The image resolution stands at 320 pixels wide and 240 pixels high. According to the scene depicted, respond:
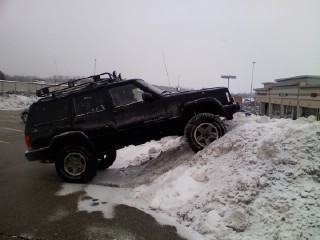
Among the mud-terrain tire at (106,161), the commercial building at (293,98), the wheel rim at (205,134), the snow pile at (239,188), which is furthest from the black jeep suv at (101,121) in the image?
the commercial building at (293,98)

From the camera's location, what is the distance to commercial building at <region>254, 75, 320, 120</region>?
132 feet

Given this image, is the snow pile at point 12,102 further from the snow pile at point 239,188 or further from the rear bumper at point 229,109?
the rear bumper at point 229,109

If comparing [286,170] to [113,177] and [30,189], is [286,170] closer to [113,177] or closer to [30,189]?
[113,177]

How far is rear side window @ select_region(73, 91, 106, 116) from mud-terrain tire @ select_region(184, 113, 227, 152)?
2.06 meters

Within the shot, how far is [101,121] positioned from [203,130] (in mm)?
2343

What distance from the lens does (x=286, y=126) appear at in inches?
269

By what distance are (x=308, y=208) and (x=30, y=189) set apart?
5618 millimetres

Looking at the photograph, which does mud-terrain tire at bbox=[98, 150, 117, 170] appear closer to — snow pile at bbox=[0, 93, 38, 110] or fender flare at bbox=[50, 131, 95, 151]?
fender flare at bbox=[50, 131, 95, 151]

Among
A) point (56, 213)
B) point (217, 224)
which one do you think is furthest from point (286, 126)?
point (56, 213)

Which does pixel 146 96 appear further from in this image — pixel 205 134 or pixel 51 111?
pixel 51 111

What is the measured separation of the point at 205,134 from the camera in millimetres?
7516

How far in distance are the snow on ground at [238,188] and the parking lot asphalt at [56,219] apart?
0.23m

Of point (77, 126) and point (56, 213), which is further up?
point (77, 126)

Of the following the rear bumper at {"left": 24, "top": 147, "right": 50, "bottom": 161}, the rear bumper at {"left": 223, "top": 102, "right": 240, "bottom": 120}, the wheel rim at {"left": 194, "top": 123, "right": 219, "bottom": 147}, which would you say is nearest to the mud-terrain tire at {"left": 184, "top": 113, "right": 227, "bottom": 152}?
the wheel rim at {"left": 194, "top": 123, "right": 219, "bottom": 147}
